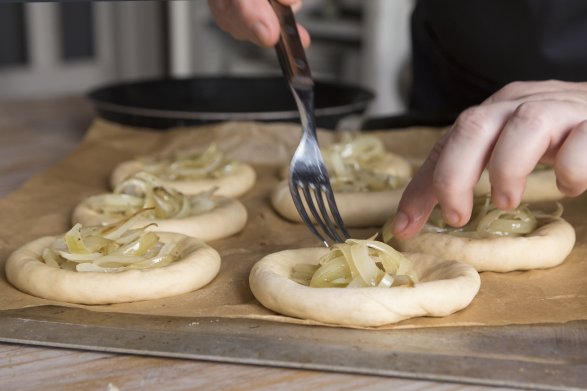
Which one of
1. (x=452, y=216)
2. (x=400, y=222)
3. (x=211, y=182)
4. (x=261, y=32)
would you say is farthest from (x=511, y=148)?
(x=211, y=182)

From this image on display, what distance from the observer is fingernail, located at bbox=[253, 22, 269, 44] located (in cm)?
212

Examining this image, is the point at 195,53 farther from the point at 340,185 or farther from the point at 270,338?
the point at 270,338

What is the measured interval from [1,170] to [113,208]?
86 cm

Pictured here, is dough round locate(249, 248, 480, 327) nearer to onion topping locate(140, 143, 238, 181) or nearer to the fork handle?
the fork handle

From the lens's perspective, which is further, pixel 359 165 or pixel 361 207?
pixel 359 165

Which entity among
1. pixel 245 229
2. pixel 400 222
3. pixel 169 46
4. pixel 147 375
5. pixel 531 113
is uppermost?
pixel 531 113

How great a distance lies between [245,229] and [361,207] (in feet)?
1.15

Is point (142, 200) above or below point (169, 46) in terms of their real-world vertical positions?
above

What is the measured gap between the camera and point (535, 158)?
1628 mm

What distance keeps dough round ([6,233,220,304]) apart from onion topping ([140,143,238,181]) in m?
0.92

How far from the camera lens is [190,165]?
2.92 m

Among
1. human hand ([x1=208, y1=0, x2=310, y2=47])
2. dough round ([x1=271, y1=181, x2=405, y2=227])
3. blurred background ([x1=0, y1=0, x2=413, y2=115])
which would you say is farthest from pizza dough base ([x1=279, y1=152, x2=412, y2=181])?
blurred background ([x1=0, y1=0, x2=413, y2=115])

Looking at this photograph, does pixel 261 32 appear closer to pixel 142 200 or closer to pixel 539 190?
pixel 142 200

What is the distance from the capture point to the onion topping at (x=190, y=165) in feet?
9.41
